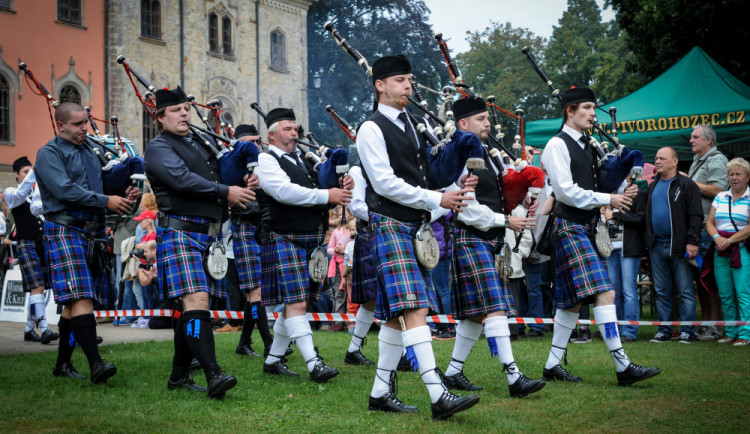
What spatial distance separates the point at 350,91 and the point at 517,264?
2445 cm

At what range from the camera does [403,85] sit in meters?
4.36

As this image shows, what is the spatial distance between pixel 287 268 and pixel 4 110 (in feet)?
63.3

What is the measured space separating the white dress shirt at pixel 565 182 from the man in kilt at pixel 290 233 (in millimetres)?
1329

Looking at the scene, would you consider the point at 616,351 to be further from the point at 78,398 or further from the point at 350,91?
the point at 350,91

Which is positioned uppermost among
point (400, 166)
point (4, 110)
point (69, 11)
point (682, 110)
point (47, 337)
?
point (69, 11)

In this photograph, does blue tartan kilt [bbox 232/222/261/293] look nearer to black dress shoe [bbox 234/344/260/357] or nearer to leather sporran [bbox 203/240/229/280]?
black dress shoe [bbox 234/344/260/357]

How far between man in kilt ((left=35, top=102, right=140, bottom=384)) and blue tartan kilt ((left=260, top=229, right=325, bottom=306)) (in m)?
1.04

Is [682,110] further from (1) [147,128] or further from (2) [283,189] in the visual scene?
(1) [147,128]

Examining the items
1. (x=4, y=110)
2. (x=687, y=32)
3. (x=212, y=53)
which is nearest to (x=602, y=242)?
(x=687, y=32)

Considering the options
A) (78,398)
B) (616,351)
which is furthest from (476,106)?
(78,398)

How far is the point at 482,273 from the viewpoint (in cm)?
483

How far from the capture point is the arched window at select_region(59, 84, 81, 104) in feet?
75.7

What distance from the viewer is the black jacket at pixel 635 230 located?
8141 mm

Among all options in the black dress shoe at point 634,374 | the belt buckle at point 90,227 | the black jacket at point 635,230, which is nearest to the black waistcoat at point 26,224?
the belt buckle at point 90,227
